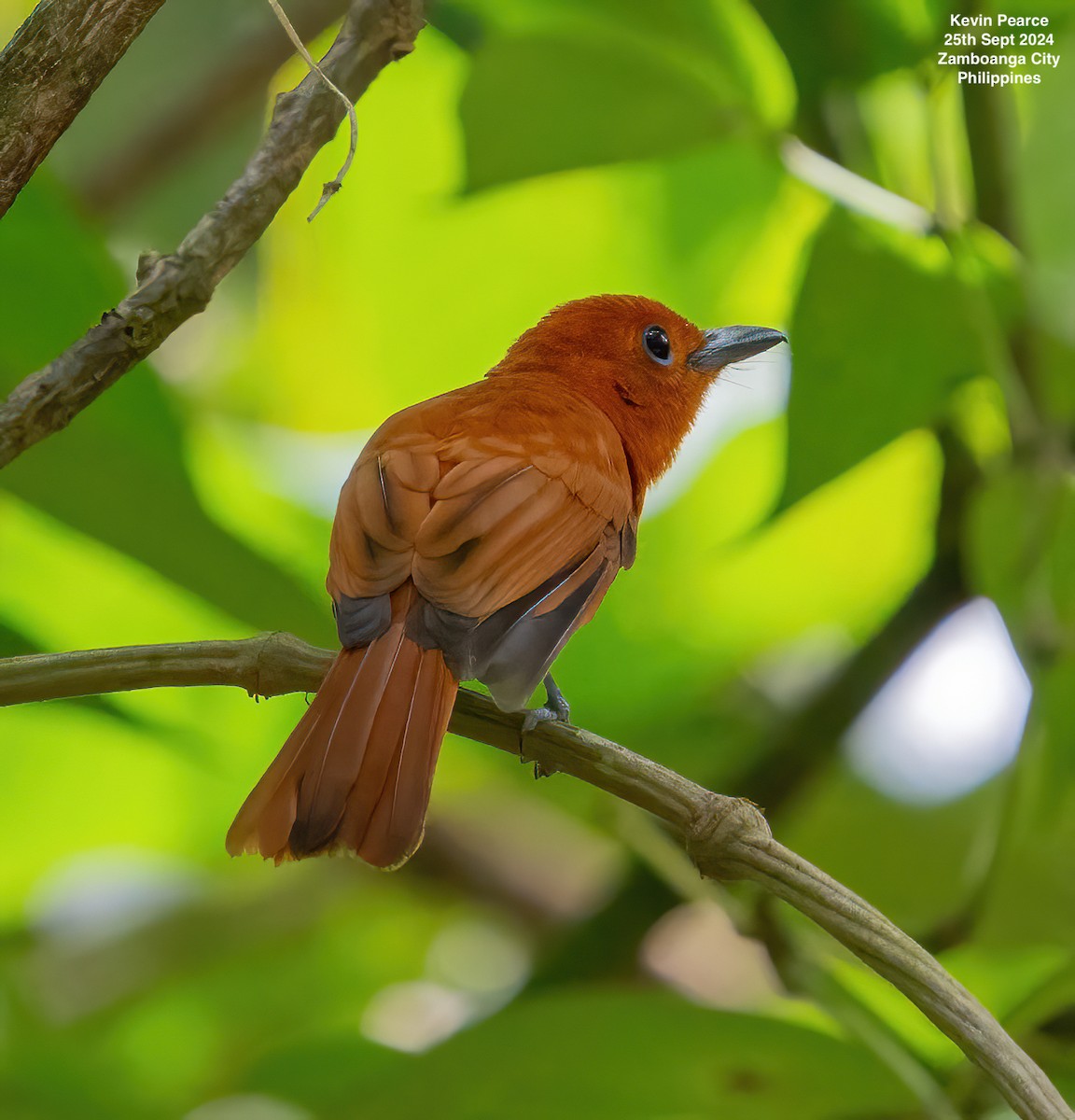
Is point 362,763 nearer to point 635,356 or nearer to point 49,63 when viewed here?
point 49,63

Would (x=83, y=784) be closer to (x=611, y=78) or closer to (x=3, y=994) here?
(x=3, y=994)

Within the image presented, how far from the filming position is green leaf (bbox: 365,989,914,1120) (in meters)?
1.59

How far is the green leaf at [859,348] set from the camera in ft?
5.53

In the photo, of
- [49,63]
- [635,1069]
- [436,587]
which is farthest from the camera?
[635,1069]

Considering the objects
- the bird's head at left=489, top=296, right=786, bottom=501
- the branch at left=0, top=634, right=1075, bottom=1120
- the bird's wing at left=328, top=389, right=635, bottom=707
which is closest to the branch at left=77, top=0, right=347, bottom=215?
the bird's head at left=489, top=296, right=786, bottom=501

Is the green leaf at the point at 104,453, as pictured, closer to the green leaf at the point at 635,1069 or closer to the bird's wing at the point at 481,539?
the bird's wing at the point at 481,539

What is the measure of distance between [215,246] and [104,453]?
22.5 inches

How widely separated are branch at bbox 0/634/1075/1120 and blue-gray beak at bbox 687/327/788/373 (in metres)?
1.08

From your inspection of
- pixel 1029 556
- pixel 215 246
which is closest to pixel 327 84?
pixel 215 246

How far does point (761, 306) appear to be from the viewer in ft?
7.64

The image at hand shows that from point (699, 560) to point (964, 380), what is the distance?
0.52 meters

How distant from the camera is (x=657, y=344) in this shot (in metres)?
2.30

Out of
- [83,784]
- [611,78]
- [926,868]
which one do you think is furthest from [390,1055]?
[611,78]

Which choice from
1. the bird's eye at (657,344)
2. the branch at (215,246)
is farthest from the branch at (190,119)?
the branch at (215,246)
